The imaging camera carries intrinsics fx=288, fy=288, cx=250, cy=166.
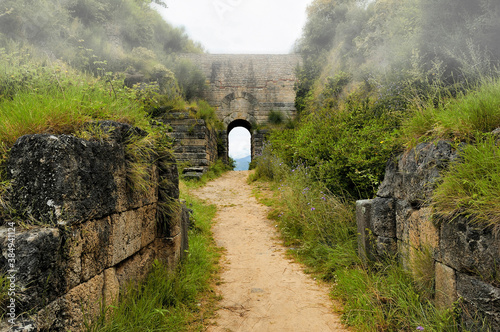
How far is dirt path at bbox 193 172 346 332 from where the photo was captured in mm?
2822

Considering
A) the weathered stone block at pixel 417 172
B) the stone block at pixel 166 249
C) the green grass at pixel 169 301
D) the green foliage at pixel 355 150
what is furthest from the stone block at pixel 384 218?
the stone block at pixel 166 249

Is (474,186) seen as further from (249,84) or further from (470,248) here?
(249,84)

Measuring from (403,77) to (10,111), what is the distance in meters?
6.85


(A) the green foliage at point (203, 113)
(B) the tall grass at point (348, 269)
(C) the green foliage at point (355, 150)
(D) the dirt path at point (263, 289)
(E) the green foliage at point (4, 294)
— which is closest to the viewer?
(E) the green foliage at point (4, 294)

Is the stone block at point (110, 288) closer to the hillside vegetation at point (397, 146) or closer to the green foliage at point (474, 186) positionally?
the hillside vegetation at point (397, 146)

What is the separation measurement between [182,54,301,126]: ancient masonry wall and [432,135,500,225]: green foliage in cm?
1402

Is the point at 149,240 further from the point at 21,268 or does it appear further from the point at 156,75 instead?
the point at 156,75

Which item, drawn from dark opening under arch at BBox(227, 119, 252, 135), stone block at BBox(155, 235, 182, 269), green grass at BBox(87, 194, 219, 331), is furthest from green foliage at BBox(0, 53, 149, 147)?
dark opening under arch at BBox(227, 119, 252, 135)

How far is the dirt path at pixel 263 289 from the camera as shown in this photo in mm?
2822

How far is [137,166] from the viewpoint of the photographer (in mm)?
2676

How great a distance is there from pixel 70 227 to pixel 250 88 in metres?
15.7

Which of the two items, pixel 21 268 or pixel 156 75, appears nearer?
pixel 21 268

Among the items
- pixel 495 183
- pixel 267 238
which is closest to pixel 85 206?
pixel 495 183

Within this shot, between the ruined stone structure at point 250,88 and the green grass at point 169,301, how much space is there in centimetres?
1123
